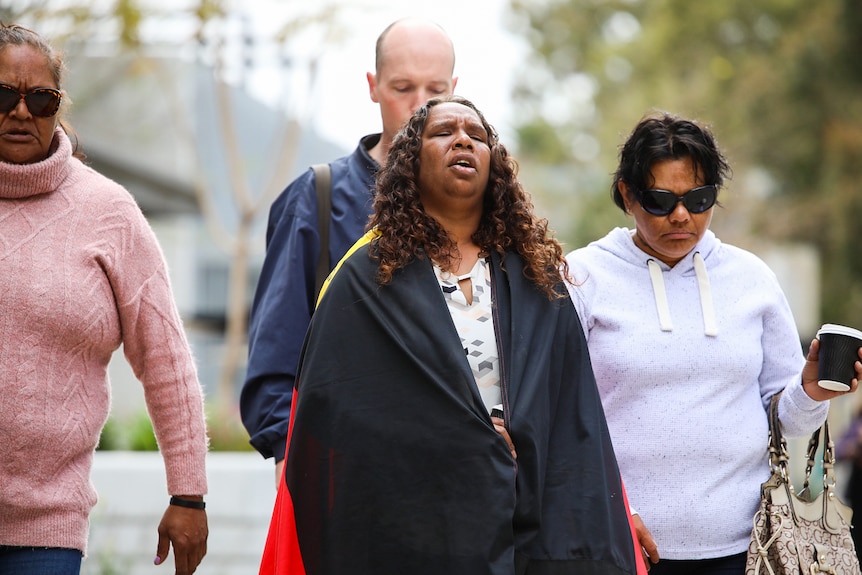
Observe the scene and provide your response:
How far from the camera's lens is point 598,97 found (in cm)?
3070

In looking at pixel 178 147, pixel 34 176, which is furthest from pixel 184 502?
pixel 178 147

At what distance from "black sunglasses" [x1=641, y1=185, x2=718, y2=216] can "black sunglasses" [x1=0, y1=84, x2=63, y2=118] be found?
1.86 meters

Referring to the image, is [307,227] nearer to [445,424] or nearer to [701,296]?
[445,424]

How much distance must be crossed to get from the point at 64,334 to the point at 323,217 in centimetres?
106

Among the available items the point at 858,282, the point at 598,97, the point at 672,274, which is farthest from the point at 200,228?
the point at 672,274

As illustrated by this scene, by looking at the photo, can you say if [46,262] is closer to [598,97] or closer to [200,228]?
[200,228]

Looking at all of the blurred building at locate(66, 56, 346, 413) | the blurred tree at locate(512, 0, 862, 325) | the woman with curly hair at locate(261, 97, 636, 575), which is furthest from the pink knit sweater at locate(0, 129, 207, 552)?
the blurred tree at locate(512, 0, 862, 325)

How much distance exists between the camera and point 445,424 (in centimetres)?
321

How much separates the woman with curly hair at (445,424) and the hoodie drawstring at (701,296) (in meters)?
0.59

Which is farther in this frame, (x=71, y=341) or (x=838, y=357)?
(x=838, y=357)

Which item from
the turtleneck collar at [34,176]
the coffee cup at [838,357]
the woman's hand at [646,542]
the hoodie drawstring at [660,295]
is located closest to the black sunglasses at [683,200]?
the hoodie drawstring at [660,295]

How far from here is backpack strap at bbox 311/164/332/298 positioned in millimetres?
4133

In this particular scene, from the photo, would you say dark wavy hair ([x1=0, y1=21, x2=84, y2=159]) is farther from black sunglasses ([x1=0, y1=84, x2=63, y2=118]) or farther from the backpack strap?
the backpack strap

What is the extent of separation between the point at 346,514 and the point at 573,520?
607mm
